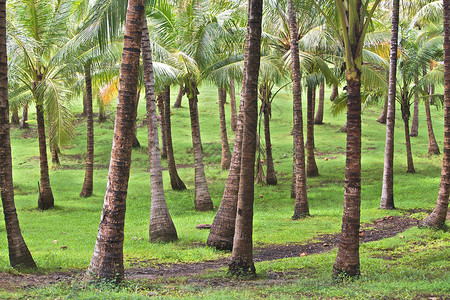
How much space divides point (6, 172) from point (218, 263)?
4834 millimetres

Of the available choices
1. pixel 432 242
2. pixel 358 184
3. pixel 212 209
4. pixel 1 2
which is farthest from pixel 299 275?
pixel 212 209

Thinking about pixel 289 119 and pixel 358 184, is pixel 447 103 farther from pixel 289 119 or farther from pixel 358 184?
pixel 289 119

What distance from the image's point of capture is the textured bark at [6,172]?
314 inches

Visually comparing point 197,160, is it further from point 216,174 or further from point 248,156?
point 248,156

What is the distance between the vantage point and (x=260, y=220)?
15375mm

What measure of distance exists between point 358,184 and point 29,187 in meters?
20.9

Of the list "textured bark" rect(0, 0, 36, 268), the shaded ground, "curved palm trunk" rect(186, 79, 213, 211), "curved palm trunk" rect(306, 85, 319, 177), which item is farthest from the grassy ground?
"curved palm trunk" rect(306, 85, 319, 177)

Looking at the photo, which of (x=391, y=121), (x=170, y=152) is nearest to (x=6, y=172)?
(x=170, y=152)

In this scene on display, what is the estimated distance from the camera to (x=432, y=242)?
11039 mm

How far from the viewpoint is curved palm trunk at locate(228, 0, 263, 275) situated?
8055 millimetres

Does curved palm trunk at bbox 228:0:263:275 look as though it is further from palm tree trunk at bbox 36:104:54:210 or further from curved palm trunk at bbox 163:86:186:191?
palm tree trunk at bbox 36:104:54:210

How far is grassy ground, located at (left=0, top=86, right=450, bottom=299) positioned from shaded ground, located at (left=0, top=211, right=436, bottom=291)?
1.63 feet

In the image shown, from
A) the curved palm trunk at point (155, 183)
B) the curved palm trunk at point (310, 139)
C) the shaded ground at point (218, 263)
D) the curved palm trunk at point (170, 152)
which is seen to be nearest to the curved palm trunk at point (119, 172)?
the shaded ground at point (218, 263)

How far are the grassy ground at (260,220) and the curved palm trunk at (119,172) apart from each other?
0.44 metres
